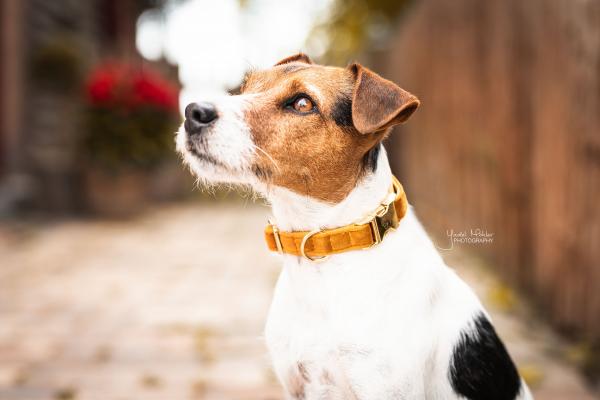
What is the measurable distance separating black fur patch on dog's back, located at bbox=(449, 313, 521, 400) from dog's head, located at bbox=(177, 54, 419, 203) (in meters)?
0.57

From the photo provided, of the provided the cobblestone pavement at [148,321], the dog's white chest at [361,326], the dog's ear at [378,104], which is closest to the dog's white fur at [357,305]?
the dog's white chest at [361,326]

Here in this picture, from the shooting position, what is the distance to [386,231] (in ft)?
5.57

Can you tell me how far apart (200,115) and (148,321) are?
95.4 inches

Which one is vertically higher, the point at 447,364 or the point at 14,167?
the point at 447,364

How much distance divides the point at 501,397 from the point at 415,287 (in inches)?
17.3

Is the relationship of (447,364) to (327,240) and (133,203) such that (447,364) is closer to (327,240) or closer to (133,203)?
(327,240)

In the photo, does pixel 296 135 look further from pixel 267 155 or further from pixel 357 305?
pixel 357 305

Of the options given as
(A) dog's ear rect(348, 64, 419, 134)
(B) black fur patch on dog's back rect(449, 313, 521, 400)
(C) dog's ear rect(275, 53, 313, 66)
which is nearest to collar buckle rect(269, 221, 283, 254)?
(A) dog's ear rect(348, 64, 419, 134)

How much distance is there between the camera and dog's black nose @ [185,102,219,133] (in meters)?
1.75

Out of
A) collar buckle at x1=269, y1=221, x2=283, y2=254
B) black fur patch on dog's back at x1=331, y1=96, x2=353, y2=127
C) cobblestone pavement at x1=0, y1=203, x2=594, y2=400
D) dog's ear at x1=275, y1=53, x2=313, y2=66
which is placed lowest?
cobblestone pavement at x1=0, y1=203, x2=594, y2=400

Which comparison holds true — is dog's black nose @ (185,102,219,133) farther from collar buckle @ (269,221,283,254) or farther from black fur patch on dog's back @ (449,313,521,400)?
black fur patch on dog's back @ (449,313,521,400)

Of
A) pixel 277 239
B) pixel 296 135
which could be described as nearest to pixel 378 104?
pixel 296 135

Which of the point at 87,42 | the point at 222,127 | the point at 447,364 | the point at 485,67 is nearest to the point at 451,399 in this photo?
the point at 447,364

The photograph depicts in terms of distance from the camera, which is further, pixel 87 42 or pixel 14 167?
pixel 87 42
